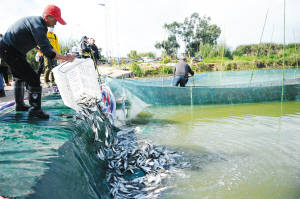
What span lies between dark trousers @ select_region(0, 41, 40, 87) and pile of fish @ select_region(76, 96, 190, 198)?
882 millimetres

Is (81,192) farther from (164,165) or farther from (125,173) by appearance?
(164,165)

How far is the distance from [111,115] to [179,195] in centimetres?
302

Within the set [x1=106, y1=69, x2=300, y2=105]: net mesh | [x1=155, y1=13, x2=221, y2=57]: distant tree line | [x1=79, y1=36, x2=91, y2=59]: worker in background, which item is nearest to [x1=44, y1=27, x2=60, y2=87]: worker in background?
[x1=79, y1=36, x2=91, y2=59]: worker in background

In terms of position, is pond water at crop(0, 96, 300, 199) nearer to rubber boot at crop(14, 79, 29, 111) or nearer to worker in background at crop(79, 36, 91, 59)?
rubber boot at crop(14, 79, 29, 111)

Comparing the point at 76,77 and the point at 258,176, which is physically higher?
the point at 76,77

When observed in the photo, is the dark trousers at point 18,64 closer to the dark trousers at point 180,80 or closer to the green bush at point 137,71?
the dark trousers at point 180,80

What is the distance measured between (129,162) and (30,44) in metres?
2.43

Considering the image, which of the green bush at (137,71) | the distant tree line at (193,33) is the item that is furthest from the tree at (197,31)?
the green bush at (137,71)

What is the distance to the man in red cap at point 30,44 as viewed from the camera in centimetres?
311

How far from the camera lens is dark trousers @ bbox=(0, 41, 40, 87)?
3.25 meters

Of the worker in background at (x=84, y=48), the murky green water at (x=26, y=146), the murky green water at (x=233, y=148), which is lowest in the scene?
the murky green water at (x=233, y=148)

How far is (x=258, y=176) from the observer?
3.73 m

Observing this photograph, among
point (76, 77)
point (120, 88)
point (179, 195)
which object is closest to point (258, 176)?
point (179, 195)

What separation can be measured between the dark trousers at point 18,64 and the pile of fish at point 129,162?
88cm
